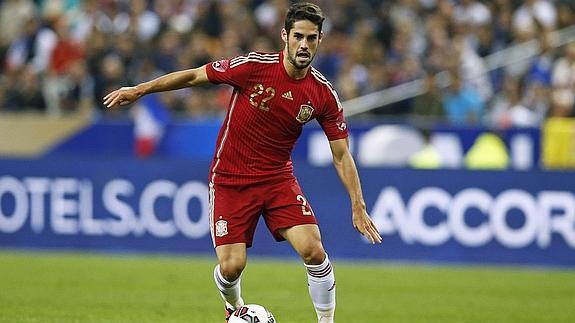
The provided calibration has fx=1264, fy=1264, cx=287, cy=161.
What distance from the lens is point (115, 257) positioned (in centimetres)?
1766

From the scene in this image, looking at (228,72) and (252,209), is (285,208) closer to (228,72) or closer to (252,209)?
(252,209)

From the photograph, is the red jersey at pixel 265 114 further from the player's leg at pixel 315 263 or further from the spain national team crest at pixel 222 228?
the player's leg at pixel 315 263

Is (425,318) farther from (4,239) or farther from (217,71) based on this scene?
(4,239)

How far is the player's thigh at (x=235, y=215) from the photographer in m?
9.76

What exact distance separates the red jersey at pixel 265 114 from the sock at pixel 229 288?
76cm

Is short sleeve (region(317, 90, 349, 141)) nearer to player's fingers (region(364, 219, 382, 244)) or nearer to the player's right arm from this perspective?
player's fingers (region(364, 219, 382, 244))

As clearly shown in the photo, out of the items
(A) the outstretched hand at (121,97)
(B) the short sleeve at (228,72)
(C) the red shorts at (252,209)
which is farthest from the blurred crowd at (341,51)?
(A) the outstretched hand at (121,97)

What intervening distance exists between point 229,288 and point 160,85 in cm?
175

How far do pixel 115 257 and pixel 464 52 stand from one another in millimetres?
7183

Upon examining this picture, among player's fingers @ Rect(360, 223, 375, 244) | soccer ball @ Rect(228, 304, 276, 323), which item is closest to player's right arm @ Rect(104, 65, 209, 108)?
player's fingers @ Rect(360, 223, 375, 244)

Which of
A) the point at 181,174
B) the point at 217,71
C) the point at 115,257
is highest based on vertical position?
the point at 217,71

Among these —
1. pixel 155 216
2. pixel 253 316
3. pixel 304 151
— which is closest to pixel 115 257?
pixel 155 216

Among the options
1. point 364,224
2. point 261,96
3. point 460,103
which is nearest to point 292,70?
point 261,96

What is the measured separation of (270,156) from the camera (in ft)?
32.1
